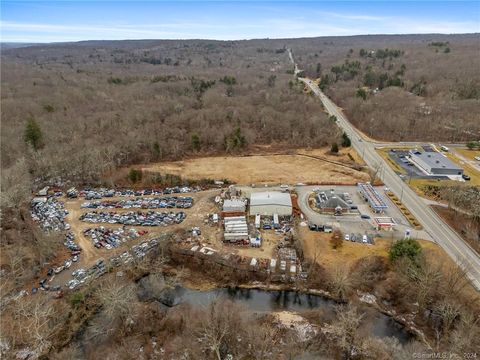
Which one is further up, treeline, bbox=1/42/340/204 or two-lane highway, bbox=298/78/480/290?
treeline, bbox=1/42/340/204

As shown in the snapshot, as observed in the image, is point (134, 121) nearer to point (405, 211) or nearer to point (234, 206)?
point (234, 206)

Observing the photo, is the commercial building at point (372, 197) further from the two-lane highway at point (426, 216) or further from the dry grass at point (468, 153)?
the dry grass at point (468, 153)

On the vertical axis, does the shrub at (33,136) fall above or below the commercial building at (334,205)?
above

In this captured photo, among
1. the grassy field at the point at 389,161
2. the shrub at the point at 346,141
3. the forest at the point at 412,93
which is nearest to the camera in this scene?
the grassy field at the point at 389,161

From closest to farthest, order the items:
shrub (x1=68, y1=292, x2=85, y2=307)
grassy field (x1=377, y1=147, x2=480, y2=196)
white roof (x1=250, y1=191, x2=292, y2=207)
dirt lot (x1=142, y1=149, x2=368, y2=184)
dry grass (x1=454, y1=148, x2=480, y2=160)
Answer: shrub (x1=68, y1=292, x2=85, y2=307) → white roof (x1=250, y1=191, x2=292, y2=207) → grassy field (x1=377, y1=147, x2=480, y2=196) → dirt lot (x1=142, y1=149, x2=368, y2=184) → dry grass (x1=454, y1=148, x2=480, y2=160)

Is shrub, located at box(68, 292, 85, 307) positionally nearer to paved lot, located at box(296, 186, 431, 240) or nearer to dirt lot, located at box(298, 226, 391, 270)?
dirt lot, located at box(298, 226, 391, 270)

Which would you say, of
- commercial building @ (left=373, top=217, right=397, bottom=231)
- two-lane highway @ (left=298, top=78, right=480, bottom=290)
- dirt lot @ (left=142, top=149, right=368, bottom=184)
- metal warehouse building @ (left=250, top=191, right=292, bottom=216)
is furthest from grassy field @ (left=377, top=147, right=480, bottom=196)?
metal warehouse building @ (left=250, top=191, right=292, bottom=216)

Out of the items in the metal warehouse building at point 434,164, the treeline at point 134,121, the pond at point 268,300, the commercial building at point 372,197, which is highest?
the treeline at point 134,121

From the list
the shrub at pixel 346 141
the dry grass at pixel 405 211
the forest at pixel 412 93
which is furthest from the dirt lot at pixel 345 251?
the forest at pixel 412 93
